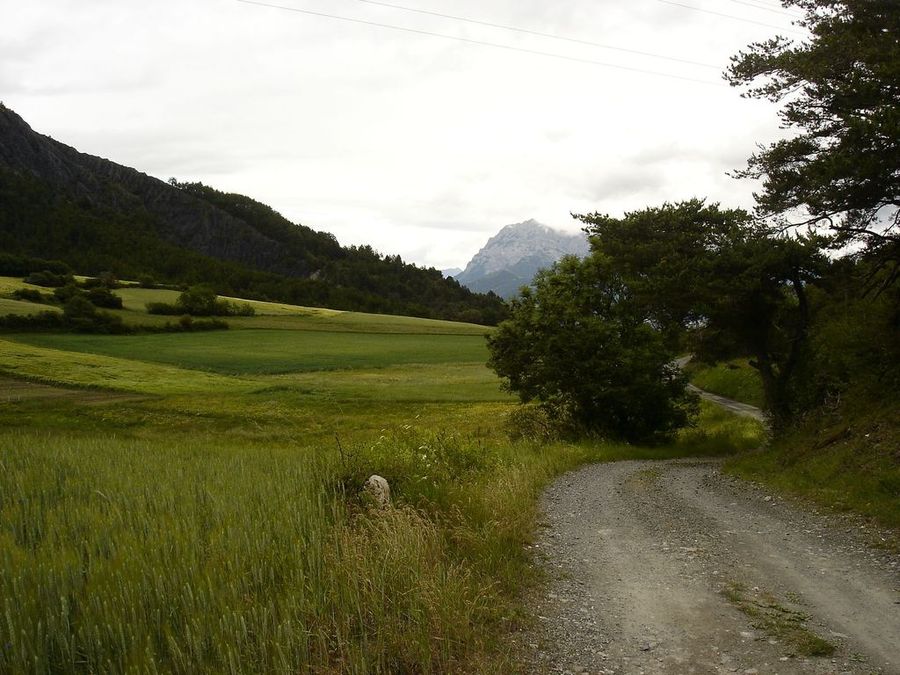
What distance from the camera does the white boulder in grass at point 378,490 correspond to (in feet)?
32.7

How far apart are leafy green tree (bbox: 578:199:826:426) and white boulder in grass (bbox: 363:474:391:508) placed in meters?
15.1

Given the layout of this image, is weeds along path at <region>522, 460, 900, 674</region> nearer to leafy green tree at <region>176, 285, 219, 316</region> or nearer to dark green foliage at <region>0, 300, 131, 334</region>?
dark green foliage at <region>0, 300, 131, 334</region>

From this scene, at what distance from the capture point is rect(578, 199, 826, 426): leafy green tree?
69.9ft

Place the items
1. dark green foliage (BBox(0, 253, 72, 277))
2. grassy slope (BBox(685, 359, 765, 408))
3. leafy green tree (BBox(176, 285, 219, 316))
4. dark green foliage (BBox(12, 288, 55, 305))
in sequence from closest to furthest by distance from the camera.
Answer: grassy slope (BBox(685, 359, 765, 408))
dark green foliage (BBox(12, 288, 55, 305))
leafy green tree (BBox(176, 285, 219, 316))
dark green foliage (BBox(0, 253, 72, 277))

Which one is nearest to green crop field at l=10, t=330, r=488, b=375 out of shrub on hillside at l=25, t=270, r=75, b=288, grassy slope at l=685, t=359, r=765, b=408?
grassy slope at l=685, t=359, r=765, b=408

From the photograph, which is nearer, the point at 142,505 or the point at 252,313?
the point at 142,505

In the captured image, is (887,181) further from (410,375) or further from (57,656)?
(410,375)

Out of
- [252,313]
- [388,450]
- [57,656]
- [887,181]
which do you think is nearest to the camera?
[57,656]

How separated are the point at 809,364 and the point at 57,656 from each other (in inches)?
978

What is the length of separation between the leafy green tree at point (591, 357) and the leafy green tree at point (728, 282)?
9.80 feet

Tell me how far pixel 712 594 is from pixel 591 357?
21.9 metres

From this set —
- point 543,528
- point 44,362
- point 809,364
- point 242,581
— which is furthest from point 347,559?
point 44,362

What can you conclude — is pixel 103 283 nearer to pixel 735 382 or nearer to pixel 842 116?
pixel 735 382

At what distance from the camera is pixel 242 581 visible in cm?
634
